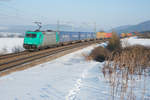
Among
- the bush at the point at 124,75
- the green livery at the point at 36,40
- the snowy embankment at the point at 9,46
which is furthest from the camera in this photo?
the snowy embankment at the point at 9,46

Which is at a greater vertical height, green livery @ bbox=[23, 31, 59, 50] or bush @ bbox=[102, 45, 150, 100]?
green livery @ bbox=[23, 31, 59, 50]

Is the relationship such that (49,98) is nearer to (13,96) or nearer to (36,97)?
(36,97)

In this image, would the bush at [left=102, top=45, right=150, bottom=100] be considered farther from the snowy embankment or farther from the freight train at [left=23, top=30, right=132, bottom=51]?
the snowy embankment

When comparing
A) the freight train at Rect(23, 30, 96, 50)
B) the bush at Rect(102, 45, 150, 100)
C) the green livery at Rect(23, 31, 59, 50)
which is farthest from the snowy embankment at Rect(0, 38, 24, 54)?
the bush at Rect(102, 45, 150, 100)

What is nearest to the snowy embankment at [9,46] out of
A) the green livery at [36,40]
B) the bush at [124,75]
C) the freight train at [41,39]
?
the green livery at [36,40]

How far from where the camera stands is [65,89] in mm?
6746

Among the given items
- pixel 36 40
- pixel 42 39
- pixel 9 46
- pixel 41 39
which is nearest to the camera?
pixel 36 40

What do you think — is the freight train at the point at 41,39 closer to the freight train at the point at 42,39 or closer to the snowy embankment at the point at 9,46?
the freight train at the point at 42,39

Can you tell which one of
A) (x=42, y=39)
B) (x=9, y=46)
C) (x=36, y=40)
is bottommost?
(x=9, y=46)

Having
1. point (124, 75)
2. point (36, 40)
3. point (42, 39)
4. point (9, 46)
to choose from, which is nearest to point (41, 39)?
point (42, 39)

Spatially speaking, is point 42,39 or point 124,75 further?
point 42,39

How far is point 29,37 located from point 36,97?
15856 mm

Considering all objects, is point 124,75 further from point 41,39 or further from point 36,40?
point 41,39

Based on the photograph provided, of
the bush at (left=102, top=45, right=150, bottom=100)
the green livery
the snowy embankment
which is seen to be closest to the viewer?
the bush at (left=102, top=45, right=150, bottom=100)
